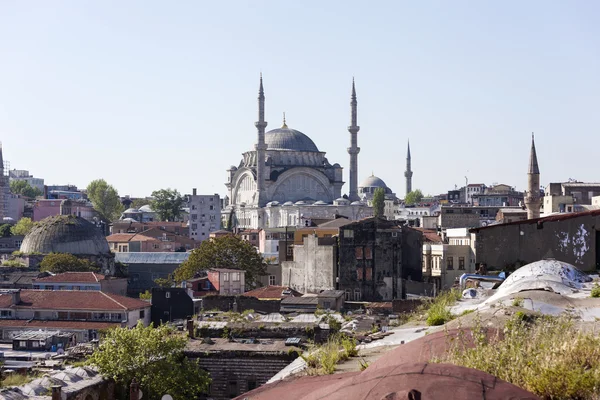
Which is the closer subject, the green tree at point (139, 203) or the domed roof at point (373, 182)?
the green tree at point (139, 203)

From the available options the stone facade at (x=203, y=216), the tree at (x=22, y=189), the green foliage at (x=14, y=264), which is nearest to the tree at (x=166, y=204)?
the stone facade at (x=203, y=216)

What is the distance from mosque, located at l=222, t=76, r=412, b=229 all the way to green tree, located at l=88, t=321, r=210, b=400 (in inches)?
2648

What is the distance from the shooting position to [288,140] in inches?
3903

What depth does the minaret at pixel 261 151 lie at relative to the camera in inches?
3590

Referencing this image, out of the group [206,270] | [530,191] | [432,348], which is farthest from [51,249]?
[432,348]

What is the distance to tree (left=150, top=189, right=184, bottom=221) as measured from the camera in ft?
302

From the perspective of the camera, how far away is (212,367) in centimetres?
1859

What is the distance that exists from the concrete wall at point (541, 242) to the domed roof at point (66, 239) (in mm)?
40113

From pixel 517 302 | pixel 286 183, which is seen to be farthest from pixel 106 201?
pixel 517 302

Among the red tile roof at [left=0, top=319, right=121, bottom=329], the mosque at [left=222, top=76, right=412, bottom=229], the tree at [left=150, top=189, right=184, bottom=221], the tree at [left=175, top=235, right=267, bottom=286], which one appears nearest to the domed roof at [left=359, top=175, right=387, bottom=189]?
the mosque at [left=222, top=76, right=412, bottom=229]

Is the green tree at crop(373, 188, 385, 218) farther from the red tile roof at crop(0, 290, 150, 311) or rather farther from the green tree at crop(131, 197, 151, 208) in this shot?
the red tile roof at crop(0, 290, 150, 311)

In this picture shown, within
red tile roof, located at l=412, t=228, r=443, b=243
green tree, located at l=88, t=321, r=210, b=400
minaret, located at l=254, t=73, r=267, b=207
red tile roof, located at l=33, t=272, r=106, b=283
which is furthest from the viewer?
minaret, located at l=254, t=73, r=267, b=207

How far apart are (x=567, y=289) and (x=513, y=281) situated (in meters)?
0.71

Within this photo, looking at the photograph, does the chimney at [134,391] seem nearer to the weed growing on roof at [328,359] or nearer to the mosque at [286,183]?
the weed growing on roof at [328,359]
